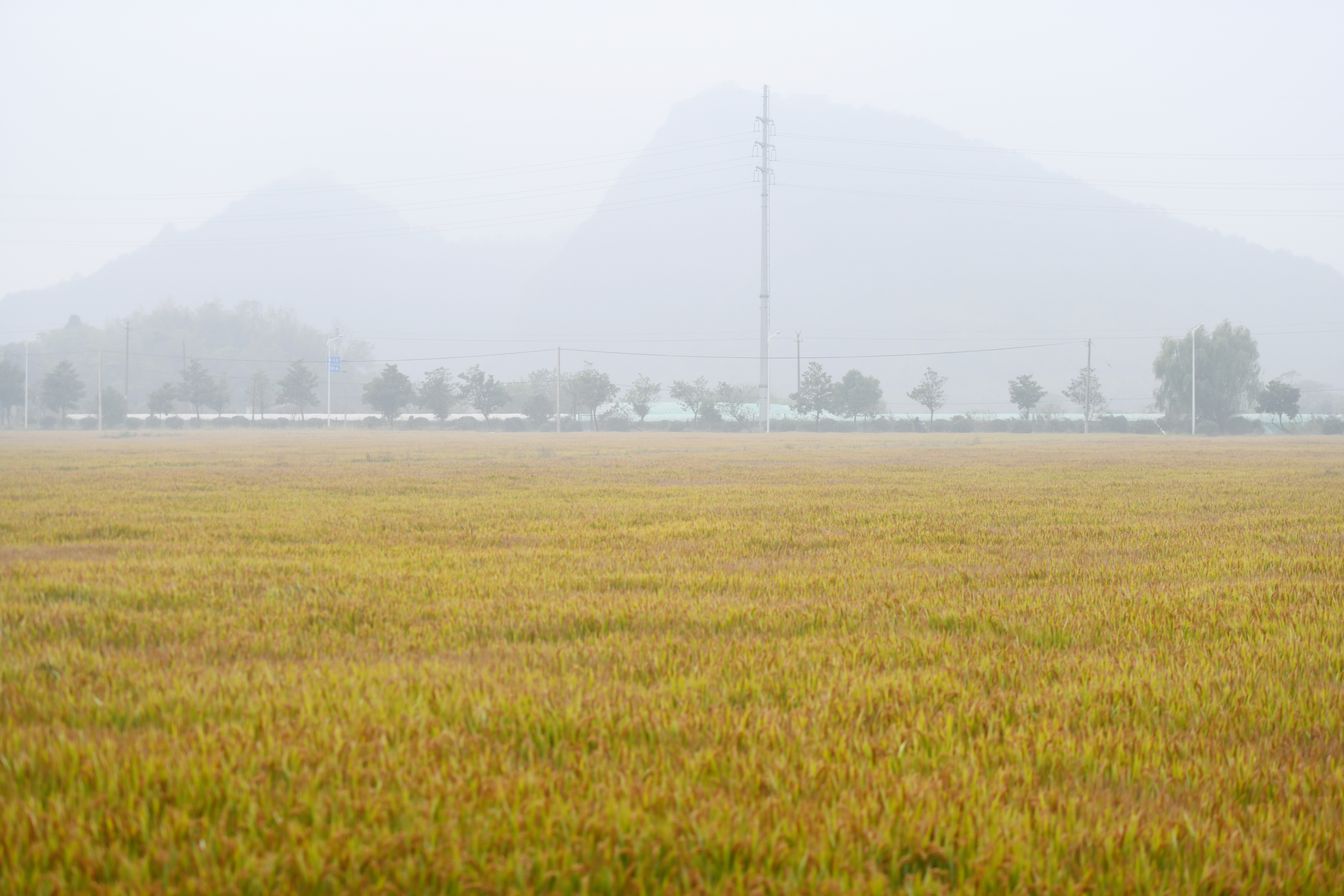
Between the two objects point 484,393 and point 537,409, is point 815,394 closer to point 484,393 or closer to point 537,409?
point 537,409

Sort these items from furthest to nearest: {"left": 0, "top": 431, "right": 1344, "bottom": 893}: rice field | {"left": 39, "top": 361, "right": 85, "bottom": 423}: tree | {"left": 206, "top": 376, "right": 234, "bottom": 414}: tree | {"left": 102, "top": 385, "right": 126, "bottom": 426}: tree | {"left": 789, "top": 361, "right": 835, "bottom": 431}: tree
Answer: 1. {"left": 206, "top": 376, "right": 234, "bottom": 414}: tree
2. {"left": 789, "top": 361, "right": 835, "bottom": 431}: tree
3. {"left": 39, "top": 361, "right": 85, "bottom": 423}: tree
4. {"left": 102, "top": 385, "right": 126, "bottom": 426}: tree
5. {"left": 0, "top": 431, "right": 1344, "bottom": 893}: rice field

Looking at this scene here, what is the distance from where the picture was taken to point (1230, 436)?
240 feet

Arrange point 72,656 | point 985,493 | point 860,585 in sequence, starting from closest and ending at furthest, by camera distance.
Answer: point 72,656 → point 860,585 → point 985,493

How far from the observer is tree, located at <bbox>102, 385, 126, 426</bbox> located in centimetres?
8850

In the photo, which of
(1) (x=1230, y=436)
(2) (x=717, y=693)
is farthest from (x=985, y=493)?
(1) (x=1230, y=436)

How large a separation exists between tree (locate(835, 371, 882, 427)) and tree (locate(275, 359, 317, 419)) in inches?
2437

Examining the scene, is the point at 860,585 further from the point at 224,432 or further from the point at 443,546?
the point at 224,432

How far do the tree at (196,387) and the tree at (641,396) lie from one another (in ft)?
159

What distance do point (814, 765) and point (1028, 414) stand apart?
95.4m

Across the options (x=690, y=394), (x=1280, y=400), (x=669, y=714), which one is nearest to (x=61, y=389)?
(x=690, y=394)

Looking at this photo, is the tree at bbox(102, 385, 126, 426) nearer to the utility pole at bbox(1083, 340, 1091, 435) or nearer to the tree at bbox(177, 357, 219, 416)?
the tree at bbox(177, 357, 219, 416)

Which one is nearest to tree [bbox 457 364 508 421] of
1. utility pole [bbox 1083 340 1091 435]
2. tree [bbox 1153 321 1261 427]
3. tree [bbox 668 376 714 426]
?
tree [bbox 668 376 714 426]

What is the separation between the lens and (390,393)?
320 feet

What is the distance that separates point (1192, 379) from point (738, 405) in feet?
157
